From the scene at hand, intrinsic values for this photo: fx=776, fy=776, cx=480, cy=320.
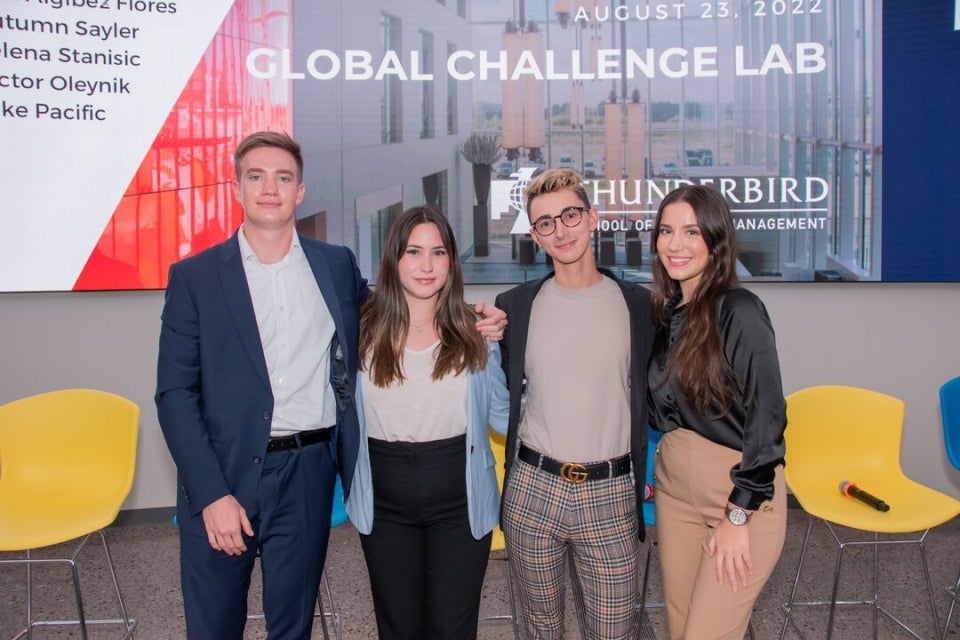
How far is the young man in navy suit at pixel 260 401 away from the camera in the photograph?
75.9 inches

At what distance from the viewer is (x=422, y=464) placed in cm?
199

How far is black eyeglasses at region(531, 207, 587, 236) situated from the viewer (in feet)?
6.78

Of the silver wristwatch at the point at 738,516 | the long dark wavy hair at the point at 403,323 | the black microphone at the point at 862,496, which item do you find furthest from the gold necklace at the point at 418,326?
the black microphone at the point at 862,496

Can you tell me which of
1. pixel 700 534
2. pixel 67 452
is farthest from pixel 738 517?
pixel 67 452

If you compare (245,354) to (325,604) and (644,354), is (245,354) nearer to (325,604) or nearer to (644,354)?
(644,354)

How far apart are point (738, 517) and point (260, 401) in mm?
1198

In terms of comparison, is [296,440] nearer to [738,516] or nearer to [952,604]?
[738,516]

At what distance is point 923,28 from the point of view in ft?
12.3

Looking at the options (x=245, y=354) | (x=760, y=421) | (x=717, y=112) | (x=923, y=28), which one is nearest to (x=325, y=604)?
(x=245, y=354)

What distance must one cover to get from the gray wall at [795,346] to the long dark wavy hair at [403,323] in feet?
6.40

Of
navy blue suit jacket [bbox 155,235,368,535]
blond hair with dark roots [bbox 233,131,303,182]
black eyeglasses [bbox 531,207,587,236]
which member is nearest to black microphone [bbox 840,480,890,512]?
black eyeglasses [bbox 531,207,587,236]

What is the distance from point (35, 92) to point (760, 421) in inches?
142

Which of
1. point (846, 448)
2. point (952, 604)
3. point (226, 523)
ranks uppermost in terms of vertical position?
point (226, 523)

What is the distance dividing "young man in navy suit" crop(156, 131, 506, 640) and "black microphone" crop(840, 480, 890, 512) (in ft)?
5.54
